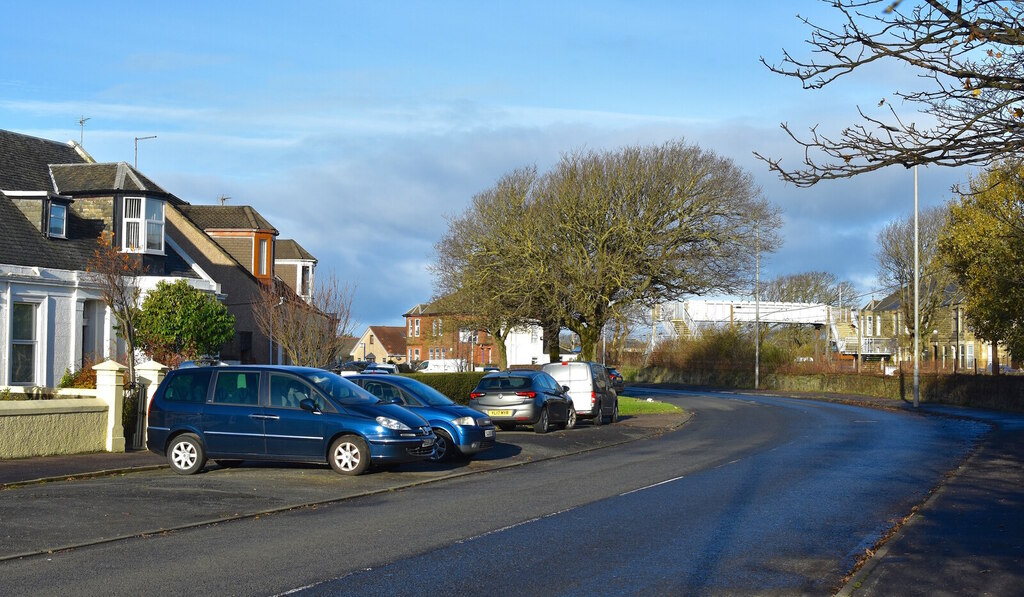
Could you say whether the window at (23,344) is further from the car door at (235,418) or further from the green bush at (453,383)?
the car door at (235,418)

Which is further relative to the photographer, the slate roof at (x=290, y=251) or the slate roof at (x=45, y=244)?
the slate roof at (x=290, y=251)

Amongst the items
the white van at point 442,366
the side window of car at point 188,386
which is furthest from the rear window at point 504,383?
the white van at point 442,366

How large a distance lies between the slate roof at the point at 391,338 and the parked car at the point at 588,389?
90571mm

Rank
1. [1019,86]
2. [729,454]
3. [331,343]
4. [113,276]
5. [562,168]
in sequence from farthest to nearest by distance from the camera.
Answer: [562,168]
[331,343]
[113,276]
[729,454]
[1019,86]

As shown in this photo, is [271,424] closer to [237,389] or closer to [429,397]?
[237,389]

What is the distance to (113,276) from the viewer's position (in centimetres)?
2361

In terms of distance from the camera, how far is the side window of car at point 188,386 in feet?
54.5

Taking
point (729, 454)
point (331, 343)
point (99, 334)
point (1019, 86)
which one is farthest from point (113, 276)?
point (1019, 86)

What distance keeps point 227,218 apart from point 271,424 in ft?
103

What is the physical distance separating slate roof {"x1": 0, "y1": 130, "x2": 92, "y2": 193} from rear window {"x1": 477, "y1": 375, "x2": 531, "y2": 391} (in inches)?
571

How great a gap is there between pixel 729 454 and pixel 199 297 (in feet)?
46.7

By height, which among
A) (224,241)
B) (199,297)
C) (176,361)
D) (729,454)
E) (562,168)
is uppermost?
(562,168)

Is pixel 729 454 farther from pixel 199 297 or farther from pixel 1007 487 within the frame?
pixel 199 297

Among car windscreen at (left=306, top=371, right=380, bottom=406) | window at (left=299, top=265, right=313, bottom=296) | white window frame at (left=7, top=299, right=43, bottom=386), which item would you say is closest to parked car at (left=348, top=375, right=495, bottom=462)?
car windscreen at (left=306, top=371, right=380, bottom=406)
